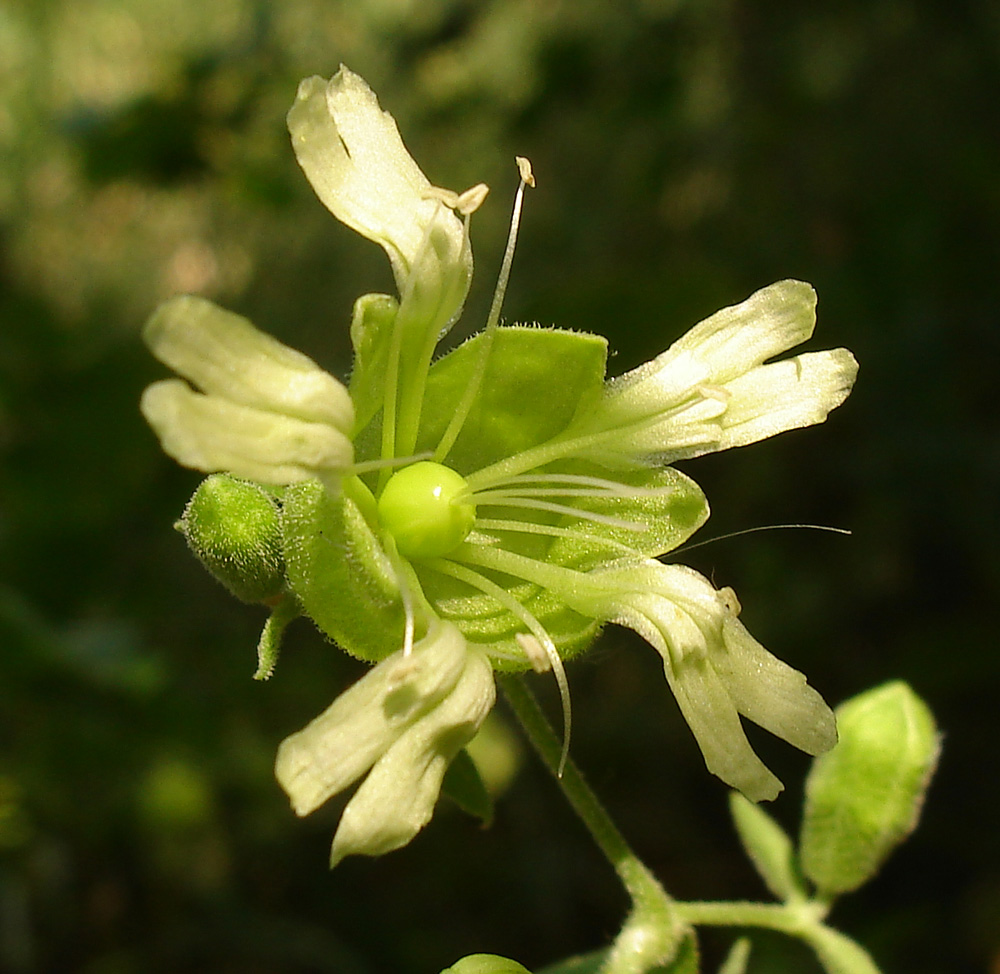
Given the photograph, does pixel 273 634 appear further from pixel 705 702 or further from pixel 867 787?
pixel 867 787

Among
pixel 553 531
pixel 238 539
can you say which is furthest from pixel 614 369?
pixel 238 539

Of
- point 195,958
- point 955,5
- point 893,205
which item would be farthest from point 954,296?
point 195,958

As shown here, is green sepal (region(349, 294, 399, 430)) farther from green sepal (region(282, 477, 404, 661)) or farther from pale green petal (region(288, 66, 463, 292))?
green sepal (region(282, 477, 404, 661))

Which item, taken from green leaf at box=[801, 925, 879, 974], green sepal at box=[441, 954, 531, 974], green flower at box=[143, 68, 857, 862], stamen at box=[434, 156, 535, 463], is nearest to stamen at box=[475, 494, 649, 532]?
green flower at box=[143, 68, 857, 862]

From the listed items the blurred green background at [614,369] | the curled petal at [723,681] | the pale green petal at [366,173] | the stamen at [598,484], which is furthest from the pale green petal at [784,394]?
the blurred green background at [614,369]

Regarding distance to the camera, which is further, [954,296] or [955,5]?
[955,5]

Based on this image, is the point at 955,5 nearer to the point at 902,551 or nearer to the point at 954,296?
the point at 954,296

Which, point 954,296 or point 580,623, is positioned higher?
point 580,623
